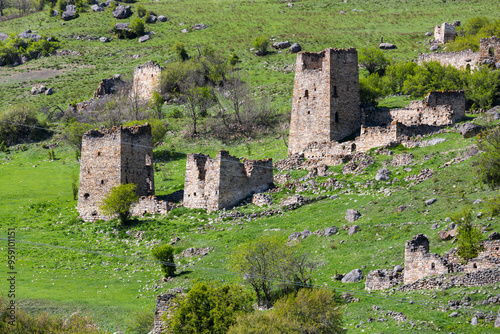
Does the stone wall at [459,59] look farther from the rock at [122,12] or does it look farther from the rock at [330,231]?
the rock at [122,12]

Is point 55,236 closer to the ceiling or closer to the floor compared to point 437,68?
closer to the floor

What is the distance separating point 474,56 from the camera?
65375 mm

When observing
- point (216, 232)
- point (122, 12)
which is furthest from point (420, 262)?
point (122, 12)

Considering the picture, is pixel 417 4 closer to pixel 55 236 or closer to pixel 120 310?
pixel 55 236

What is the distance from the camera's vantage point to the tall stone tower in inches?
2127

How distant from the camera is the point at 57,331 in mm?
32094

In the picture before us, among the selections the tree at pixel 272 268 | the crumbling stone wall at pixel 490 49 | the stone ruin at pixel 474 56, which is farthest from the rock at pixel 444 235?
the crumbling stone wall at pixel 490 49

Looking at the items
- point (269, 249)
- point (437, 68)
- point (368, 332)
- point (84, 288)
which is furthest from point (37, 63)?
point (368, 332)

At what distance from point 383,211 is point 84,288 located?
15046 millimetres

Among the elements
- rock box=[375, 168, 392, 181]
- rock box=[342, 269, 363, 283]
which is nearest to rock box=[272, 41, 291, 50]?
rock box=[375, 168, 392, 181]

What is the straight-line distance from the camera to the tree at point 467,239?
99.7ft

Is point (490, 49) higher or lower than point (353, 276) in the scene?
lower

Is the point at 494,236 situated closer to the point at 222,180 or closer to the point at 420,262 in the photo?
the point at 420,262

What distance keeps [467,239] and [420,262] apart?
2016mm
